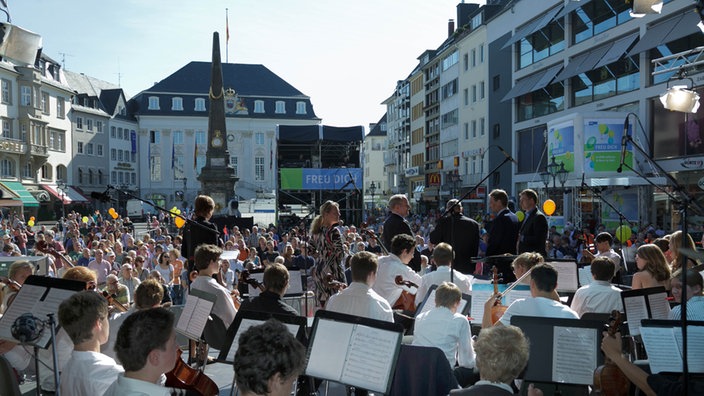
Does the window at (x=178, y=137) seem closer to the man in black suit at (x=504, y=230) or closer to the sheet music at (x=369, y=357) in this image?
the man in black suit at (x=504, y=230)

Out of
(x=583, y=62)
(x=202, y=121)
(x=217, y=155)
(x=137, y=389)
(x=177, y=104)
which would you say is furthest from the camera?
(x=202, y=121)

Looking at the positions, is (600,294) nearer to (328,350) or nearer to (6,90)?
(328,350)

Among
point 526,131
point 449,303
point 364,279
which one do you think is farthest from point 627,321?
point 526,131

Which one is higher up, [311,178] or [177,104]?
[177,104]

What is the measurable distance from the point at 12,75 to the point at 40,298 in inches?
1982

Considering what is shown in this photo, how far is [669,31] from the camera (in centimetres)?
2327

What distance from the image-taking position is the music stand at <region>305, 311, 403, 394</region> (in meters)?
4.15

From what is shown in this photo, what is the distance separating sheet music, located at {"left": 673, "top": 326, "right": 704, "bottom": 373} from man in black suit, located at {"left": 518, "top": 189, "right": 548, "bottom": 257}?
14.7 ft

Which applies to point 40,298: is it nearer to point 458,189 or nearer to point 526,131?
point 526,131

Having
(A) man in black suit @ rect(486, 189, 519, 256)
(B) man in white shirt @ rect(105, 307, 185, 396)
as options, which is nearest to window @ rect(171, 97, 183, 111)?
(A) man in black suit @ rect(486, 189, 519, 256)

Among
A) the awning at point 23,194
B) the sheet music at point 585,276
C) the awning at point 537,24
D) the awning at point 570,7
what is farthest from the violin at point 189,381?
the awning at point 23,194

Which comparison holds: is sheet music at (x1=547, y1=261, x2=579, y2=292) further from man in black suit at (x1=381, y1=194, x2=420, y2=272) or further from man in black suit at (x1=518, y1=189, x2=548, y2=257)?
man in black suit at (x1=381, y1=194, x2=420, y2=272)

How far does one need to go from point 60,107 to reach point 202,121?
1895 cm

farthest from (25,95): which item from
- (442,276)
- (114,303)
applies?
(442,276)
